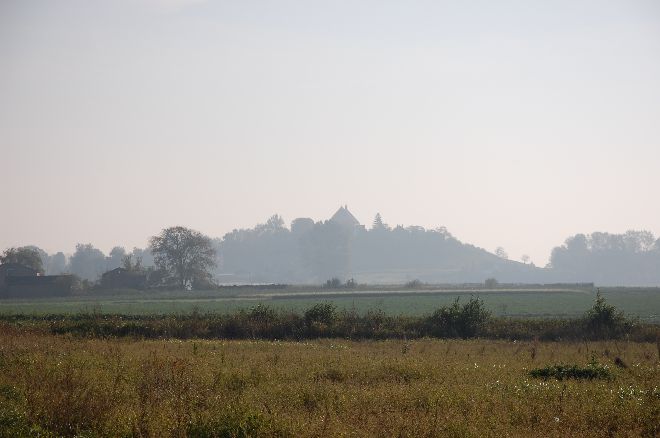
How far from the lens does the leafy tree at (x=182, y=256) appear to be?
12606 cm

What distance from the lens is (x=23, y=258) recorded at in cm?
12950

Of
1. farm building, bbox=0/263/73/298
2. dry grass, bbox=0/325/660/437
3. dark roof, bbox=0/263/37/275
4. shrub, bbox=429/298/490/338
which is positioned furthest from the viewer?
dark roof, bbox=0/263/37/275

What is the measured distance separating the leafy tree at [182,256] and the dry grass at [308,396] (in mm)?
103298

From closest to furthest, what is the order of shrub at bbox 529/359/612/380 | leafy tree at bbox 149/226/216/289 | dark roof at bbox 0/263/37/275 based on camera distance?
shrub at bbox 529/359/612/380 → dark roof at bbox 0/263/37/275 → leafy tree at bbox 149/226/216/289

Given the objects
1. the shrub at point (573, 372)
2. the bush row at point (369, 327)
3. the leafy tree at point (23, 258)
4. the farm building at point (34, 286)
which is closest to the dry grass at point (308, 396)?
the shrub at point (573, 372)

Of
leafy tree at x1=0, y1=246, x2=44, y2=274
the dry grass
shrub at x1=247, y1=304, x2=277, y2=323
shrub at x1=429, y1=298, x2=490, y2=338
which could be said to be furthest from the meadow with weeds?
leafy tree at x1=0, y1=246, x2=44, y2=274

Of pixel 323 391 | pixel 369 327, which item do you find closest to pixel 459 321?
pixel 369 327

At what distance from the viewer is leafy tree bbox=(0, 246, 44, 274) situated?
5009 inches

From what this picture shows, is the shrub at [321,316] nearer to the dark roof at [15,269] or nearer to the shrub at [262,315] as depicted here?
the shrub at [262,315]

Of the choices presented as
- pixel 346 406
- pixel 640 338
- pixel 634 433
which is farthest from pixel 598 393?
pixel 640 338

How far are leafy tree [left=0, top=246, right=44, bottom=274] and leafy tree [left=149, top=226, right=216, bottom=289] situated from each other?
22.9 metres

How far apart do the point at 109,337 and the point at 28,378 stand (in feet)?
56.4

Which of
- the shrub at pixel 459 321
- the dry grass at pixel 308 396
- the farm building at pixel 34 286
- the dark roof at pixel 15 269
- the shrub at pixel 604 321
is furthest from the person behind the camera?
the dark roof at pixel 15 269

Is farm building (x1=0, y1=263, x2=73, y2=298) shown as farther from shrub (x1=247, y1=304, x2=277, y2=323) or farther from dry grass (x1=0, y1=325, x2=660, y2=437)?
dry grass (x1=0, y1=325, x2=660, y2=437)
